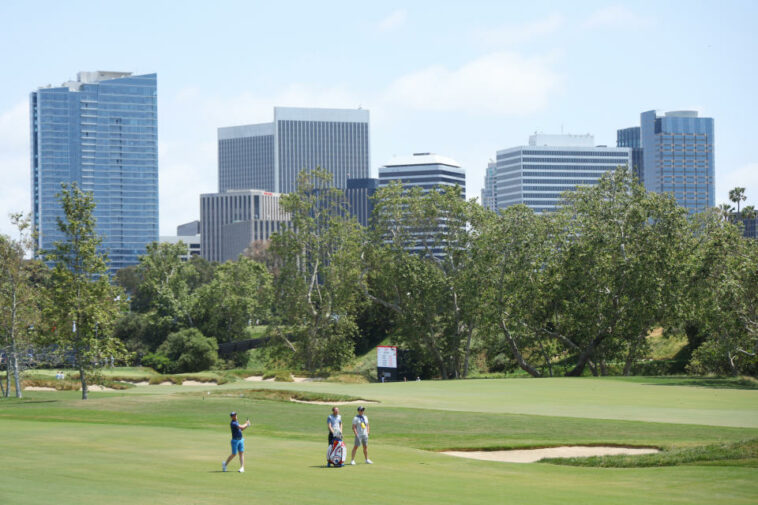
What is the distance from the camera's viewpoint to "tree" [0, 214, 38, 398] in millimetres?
64688

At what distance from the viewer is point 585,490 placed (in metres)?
25.1

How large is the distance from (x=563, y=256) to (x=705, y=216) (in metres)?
14.8

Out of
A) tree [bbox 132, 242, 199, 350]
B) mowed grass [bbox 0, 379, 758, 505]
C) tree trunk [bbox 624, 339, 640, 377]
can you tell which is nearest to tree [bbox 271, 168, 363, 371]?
tree [bbox 132, 242, 199, 350]

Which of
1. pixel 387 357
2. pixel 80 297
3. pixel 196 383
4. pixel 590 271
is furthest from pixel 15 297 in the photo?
pixel 590 271

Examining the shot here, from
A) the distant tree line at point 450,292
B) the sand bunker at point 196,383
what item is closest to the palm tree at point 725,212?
the distant tree line at point 450,292

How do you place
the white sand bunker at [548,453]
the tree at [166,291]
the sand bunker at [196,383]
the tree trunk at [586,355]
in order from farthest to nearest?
the tree at [166,291] < the tree trunk at [586,355] < the sand bunker at [196,383] < the white sand bunker at [548,453]

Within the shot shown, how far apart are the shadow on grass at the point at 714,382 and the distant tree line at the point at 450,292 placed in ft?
7.44

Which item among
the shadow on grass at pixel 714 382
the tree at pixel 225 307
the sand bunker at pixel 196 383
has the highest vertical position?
the tree at pixel 225 307

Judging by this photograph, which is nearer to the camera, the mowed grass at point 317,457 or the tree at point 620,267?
the mowed grass at point 317,457

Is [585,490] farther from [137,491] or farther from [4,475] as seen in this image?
[4,475]

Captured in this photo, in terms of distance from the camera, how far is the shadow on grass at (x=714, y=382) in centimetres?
6280

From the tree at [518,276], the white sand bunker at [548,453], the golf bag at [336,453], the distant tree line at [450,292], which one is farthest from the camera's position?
the tree at [518,276]

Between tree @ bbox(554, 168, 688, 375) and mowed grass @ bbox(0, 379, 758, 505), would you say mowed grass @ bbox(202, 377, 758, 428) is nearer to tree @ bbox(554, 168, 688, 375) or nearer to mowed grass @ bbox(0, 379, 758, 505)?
mowed grass @ bbox(0, 379, 758, 505)

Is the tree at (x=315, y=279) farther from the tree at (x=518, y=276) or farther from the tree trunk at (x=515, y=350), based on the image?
the tree trunk at (x=515, y=350)
